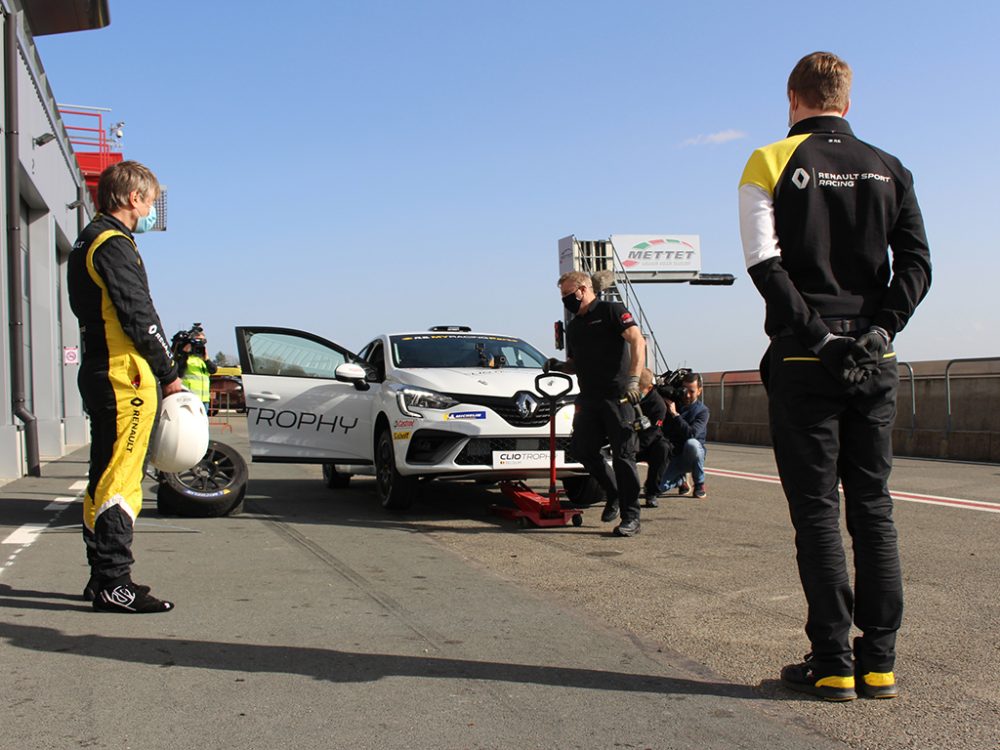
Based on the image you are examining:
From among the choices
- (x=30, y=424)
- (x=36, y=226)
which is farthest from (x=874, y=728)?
(x=36, y=226)

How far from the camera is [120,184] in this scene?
15.9 feet

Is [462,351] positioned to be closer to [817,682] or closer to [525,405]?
[525,405]

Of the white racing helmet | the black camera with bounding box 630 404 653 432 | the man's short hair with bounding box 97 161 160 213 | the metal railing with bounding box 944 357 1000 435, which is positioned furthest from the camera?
the metal railing with bounding box 944 357 1000 435

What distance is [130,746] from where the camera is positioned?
298 cm

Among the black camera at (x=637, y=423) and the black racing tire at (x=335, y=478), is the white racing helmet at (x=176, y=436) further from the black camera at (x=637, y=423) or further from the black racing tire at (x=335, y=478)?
the black racing tire at (x=335, y=478)

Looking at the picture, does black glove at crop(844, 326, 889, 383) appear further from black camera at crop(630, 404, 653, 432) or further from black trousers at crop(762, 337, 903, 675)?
black camera at crop(630, 404, 653, 432)

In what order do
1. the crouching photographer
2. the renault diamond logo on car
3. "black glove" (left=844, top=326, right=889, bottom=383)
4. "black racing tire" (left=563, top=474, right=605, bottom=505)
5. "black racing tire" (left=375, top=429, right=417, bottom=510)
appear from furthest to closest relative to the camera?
the crouching photographer → "black racing tire" (left=563, top=474, right=605, bottom=505) → "black racing tire" (left=375, top=429, right=417, bottom=510) → the renault diamond logo on car → "black glove" (left=844, top=326, right=889, bottom=383)

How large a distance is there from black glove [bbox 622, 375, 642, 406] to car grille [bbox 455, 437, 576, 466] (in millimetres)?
880

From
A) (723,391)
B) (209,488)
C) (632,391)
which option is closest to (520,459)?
(632,391)

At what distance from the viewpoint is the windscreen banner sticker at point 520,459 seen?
308 inches

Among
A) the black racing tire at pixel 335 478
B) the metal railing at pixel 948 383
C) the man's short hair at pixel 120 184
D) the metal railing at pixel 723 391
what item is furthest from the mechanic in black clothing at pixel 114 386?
the metal railing at pixel 723 391

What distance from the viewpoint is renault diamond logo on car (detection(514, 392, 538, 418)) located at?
7.95 m

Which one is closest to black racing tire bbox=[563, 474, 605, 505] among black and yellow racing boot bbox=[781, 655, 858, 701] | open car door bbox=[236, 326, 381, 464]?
open car door bbox=[236, 326, 381, 464]

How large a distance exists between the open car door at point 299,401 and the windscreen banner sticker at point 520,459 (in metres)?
1.53
